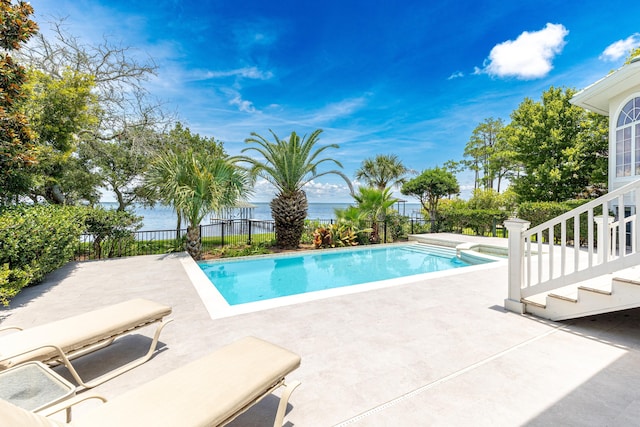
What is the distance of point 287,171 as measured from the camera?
12.0 m

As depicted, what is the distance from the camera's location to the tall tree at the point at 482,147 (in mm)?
31000

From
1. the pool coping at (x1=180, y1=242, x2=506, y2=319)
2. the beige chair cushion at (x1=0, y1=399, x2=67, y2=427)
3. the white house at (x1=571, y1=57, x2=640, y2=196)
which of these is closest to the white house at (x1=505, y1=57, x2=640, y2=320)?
the pool coping at (x1=180, y1=242, x2=506, y2=319)

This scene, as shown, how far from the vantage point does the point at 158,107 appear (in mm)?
13688

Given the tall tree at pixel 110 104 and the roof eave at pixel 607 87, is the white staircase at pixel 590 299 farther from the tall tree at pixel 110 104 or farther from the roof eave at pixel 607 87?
the tall tree at pixel 110 104

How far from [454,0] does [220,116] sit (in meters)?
14.0

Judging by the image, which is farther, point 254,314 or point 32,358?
point 254,314

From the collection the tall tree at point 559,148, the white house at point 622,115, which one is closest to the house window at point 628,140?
the white house at point 622,115

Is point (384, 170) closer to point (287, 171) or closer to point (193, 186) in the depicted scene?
point (287, 171)

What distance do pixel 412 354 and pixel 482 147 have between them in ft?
115

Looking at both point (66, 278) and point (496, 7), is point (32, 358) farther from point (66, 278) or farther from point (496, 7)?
point (496, 7)

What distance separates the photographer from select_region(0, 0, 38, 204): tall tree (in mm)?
5684

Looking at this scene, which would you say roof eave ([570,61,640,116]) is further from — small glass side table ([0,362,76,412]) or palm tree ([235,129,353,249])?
small glass side table ([0,362,76,412])

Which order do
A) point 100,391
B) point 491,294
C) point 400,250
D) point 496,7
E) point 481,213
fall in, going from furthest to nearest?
point 481,213 → point 400,250 → point 496,7 → point 491,294 → point 100,391

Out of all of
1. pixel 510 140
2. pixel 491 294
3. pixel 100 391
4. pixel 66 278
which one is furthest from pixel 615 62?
pixel 66 278
